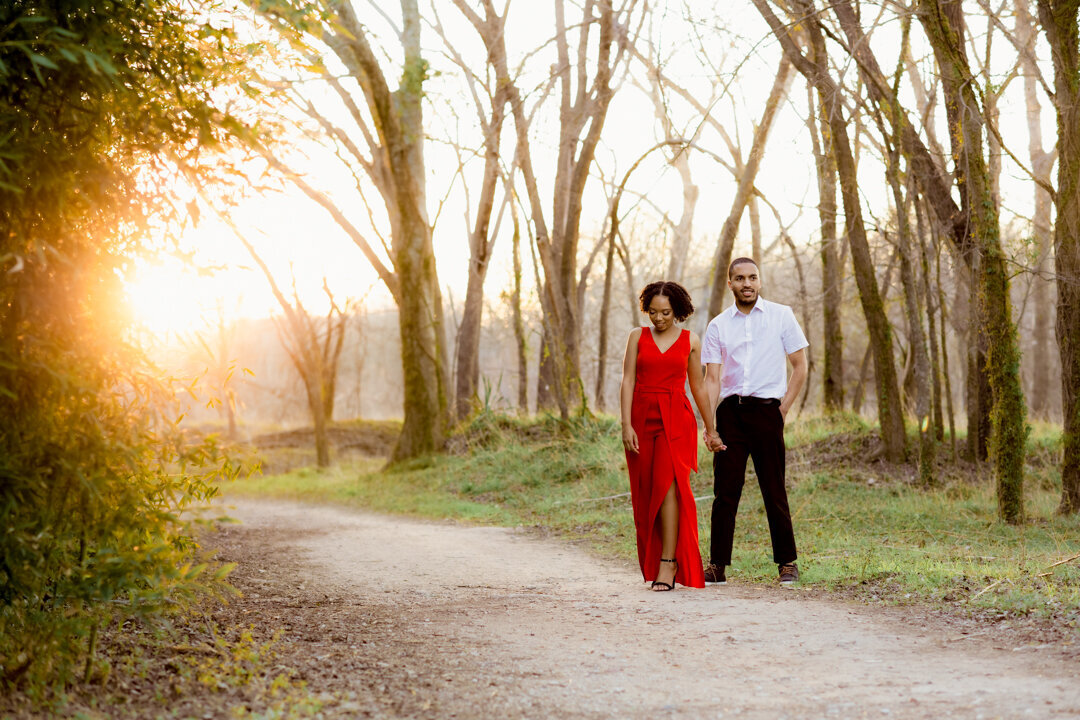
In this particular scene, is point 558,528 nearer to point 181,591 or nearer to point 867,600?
point 867,600

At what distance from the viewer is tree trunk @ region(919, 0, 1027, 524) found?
864 cm

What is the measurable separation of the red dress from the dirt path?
0.89ft

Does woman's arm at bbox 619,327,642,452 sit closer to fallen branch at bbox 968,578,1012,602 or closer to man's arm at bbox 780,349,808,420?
man's arm at bbox 780,349,808,420

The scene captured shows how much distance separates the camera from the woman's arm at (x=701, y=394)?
6602mm

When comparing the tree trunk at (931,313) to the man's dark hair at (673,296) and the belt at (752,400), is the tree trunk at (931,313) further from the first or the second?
the man's dark hair at (673,296)

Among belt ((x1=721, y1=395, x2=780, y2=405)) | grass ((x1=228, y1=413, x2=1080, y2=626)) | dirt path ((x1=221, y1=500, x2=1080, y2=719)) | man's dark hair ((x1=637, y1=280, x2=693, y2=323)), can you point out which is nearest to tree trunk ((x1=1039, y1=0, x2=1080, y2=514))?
grass ((x1=228, y1=413, x2=1080, y2=626))

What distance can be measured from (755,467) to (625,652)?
7.35 feet

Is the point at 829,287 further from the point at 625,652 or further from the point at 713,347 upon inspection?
the point at 625,652

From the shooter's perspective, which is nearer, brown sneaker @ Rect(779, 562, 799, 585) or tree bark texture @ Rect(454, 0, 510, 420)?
brown sneaker @ Rect(779, 562, 799, 585)

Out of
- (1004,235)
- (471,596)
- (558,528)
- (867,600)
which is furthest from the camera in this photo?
(1004,235)

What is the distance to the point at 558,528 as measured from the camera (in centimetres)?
1066

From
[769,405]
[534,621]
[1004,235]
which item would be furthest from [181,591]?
[1004,235]

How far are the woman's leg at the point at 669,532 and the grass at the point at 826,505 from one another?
0.79 m

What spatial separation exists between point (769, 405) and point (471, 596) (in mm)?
2322
